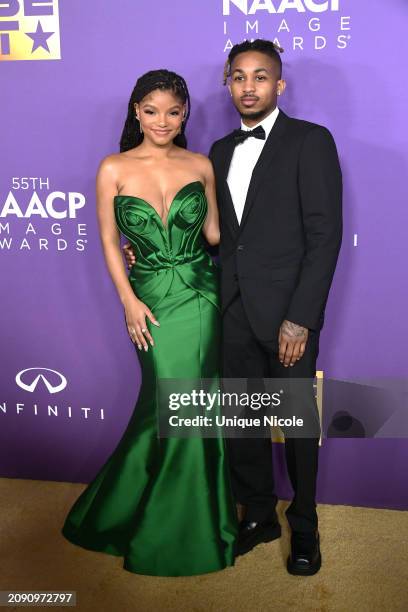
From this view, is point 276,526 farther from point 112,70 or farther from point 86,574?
point 112,70

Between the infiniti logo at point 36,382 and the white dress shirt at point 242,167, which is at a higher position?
the white dress shirt at point 242,167

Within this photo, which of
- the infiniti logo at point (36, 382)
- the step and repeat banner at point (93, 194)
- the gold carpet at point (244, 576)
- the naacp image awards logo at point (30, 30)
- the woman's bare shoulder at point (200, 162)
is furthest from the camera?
the infiniti logo at point (36, 382)

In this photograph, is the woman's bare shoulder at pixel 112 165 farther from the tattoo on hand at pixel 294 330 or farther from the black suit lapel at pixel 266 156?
the tattoo on hand at pixel 294 330

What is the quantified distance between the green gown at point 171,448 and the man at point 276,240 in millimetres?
115

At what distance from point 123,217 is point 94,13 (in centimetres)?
95

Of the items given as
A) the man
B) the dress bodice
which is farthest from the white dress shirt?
the dress bodice

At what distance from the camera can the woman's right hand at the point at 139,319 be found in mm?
2578

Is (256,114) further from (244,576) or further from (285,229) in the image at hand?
(244,576)

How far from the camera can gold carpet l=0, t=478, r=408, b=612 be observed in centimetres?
251

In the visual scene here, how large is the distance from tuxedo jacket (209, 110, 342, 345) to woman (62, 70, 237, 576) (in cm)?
12

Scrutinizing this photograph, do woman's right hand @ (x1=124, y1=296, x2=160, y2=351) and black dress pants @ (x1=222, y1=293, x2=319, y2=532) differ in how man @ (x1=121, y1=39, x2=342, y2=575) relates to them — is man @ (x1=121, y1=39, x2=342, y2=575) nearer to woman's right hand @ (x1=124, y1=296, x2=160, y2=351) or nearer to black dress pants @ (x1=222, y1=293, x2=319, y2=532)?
black dress pants @ (x1=222, y1=293, x2=319, y2=532)

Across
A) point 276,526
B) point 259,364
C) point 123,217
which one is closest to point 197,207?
point 123,217

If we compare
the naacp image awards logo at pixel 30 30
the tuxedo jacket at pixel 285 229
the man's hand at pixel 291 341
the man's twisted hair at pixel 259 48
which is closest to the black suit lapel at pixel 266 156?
the tuxedo jacket at pixel 285 229

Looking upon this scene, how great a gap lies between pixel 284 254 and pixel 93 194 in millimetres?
972
